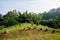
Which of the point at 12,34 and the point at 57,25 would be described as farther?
the point at 57,25

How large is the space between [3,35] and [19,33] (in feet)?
7.83

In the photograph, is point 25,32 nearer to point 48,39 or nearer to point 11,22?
point 48,39

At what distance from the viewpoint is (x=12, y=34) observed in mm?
22156

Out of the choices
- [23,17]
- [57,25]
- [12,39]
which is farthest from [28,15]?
[12,39]

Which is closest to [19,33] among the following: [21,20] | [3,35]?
[3,35]

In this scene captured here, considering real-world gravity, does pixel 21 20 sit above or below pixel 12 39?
below

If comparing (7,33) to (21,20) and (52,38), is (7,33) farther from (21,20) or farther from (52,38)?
(21,20)

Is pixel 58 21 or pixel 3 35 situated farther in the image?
pixel 58 21

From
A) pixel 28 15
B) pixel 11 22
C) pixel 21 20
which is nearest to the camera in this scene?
pixel 11 22

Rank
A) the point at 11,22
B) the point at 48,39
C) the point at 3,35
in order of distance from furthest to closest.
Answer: the point at 11,22 < the point at 3,35 < the point at 48,39

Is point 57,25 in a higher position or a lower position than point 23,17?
lower

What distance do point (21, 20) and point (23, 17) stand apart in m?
1.46

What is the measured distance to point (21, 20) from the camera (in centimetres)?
4259

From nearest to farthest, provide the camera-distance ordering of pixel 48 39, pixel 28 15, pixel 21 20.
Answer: pixel 48 39, pixel 21 20, pixel 28 15
